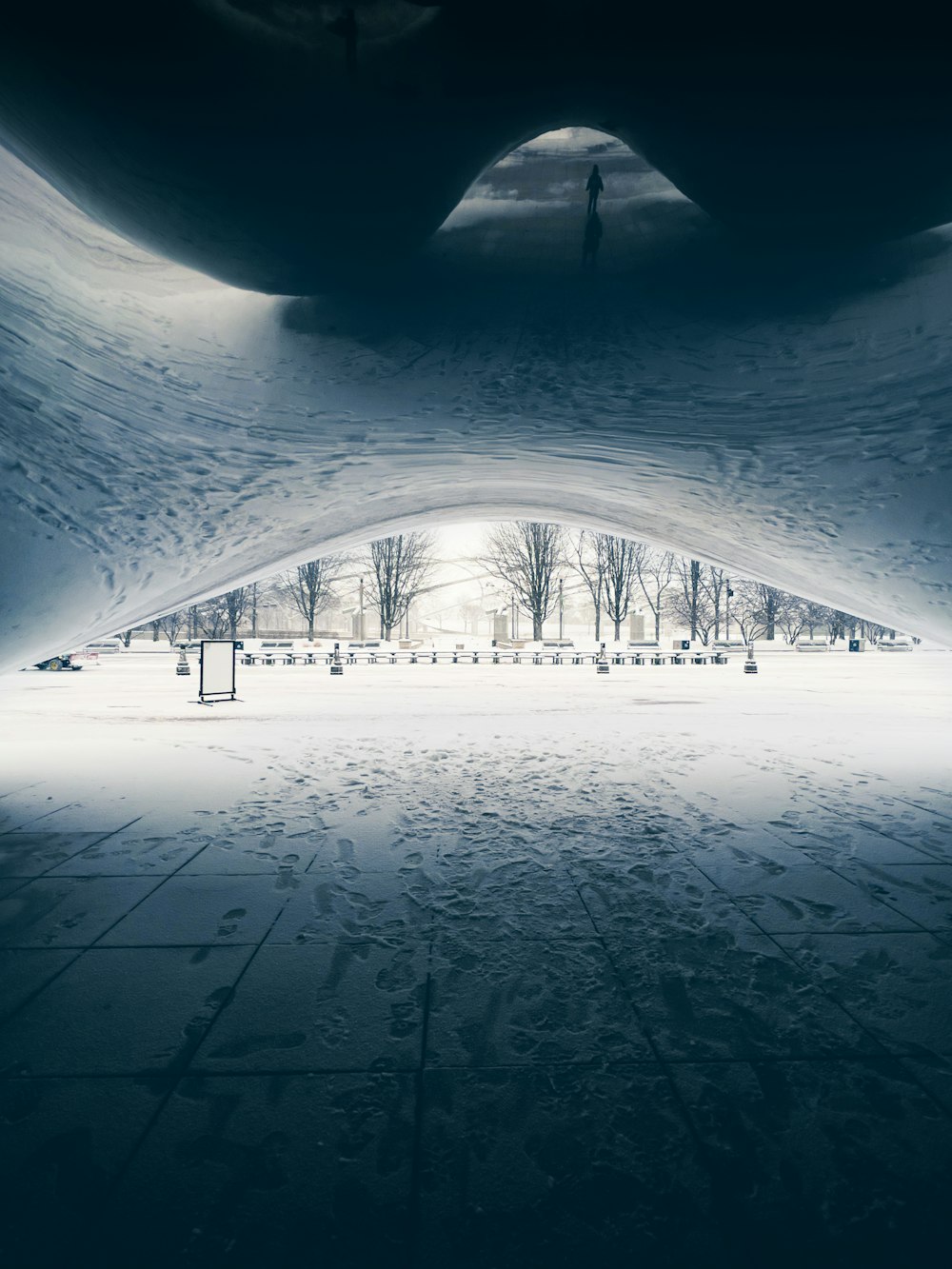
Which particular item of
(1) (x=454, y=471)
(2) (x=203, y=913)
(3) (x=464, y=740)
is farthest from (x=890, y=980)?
(3) (x=464, y=740)

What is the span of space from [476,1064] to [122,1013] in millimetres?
1827

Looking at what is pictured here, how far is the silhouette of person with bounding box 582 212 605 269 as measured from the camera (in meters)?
4.46

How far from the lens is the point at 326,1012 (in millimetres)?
3453

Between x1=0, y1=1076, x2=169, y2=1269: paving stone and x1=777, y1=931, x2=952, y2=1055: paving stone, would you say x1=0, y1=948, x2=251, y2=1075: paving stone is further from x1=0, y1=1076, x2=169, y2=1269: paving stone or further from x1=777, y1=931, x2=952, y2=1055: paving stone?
x1=777, y1=931, x2=952, y2=1055: paving stone

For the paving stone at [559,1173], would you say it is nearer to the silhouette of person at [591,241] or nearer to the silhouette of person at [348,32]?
the silhouette of person at [348,32]

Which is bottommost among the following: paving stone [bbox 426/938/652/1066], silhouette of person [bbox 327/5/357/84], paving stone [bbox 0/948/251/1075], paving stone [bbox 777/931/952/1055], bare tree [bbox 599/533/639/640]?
paving stone [bbox 0/948/251/1075]

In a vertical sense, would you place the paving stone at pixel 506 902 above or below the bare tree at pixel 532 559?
below

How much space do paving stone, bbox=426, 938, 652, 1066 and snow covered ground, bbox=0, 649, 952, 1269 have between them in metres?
0.02

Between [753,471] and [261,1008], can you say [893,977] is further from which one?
[753,471]

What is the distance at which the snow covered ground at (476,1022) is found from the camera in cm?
224

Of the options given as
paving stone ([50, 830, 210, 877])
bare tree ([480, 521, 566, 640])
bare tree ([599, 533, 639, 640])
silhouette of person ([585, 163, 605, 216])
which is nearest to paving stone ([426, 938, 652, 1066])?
paving stone ([50, 830, 210, 877])

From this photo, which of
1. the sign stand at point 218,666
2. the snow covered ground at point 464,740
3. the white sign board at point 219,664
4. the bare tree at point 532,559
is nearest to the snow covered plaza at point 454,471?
the snow covered ground at point 464,740

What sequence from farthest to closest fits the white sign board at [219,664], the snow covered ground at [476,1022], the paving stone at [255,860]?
the white sign board at [219,664] < the paving stone at [255,860] < the snow covered ground at [476,1022]

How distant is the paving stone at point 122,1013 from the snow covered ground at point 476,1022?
0.02 meters
